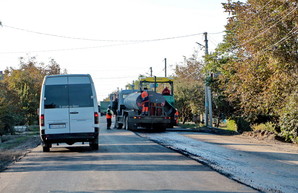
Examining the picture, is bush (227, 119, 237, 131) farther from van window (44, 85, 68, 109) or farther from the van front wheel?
van window (44, 85, 68, 109)

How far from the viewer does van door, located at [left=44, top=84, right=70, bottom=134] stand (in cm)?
1620

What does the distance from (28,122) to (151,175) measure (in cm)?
3743

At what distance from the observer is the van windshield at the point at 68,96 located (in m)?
16.3

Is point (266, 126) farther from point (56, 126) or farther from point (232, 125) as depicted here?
point (56, 126)

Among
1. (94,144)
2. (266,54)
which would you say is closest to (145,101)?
(266,54)

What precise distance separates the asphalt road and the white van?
0.75 metres

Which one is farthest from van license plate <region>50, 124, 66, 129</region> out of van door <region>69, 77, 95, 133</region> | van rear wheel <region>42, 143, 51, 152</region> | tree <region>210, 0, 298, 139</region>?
tree <region>210, 0, 298, 139</region>

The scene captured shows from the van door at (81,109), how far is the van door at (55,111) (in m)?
0.21

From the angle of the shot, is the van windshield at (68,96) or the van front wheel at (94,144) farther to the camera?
the van front wheel at (94,144)

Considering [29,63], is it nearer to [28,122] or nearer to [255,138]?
[28,122]

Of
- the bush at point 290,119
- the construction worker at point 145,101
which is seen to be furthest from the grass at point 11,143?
the bush at point 290,119

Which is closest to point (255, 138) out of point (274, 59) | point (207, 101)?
point (274, 59)

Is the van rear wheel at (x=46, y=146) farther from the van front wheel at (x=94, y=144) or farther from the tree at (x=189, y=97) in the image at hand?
the tree at (x=189, y=97)

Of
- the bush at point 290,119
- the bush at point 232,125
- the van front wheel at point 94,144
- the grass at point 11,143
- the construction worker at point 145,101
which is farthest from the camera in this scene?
the bush at point 232,125
